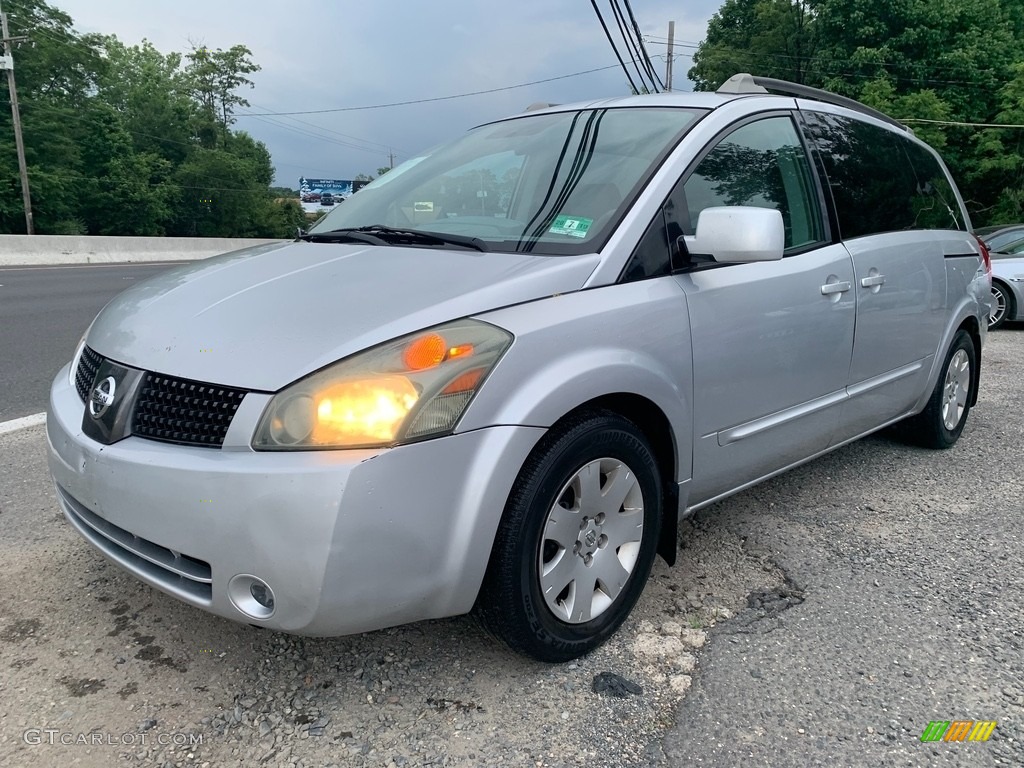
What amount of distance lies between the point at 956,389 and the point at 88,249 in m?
22.8

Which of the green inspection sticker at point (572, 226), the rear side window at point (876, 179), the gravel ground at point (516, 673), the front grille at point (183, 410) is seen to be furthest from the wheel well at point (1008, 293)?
the front grille at point (183, 410)

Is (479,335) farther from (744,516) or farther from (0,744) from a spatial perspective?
(744,516)

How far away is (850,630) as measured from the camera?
2.52 metres

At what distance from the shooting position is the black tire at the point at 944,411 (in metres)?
4.19

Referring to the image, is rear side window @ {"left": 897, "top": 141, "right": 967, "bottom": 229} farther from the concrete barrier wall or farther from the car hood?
the concrete barrier wall

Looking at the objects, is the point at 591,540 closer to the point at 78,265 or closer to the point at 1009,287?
the point at 1009,287

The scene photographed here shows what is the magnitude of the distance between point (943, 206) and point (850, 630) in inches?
112

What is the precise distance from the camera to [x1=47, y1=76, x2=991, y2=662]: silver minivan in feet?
6.12

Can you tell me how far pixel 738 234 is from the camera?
2416mm

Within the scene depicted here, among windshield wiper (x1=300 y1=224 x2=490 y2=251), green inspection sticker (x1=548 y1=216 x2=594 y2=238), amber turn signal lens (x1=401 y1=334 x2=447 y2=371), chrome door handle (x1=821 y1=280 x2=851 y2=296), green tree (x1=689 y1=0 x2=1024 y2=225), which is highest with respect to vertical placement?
green tree (x1=689 y1=0 x2=1024 y2=225)

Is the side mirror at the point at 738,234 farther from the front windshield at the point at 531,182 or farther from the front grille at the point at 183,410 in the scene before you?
the front grille at the point at 183,410

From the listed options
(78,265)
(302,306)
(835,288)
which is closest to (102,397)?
(302,306)

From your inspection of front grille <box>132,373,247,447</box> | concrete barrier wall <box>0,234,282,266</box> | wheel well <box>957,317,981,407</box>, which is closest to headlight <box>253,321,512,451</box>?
front grille <box>132,373,247,447</box>

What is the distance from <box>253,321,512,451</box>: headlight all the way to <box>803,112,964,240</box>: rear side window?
2160 millimetres
